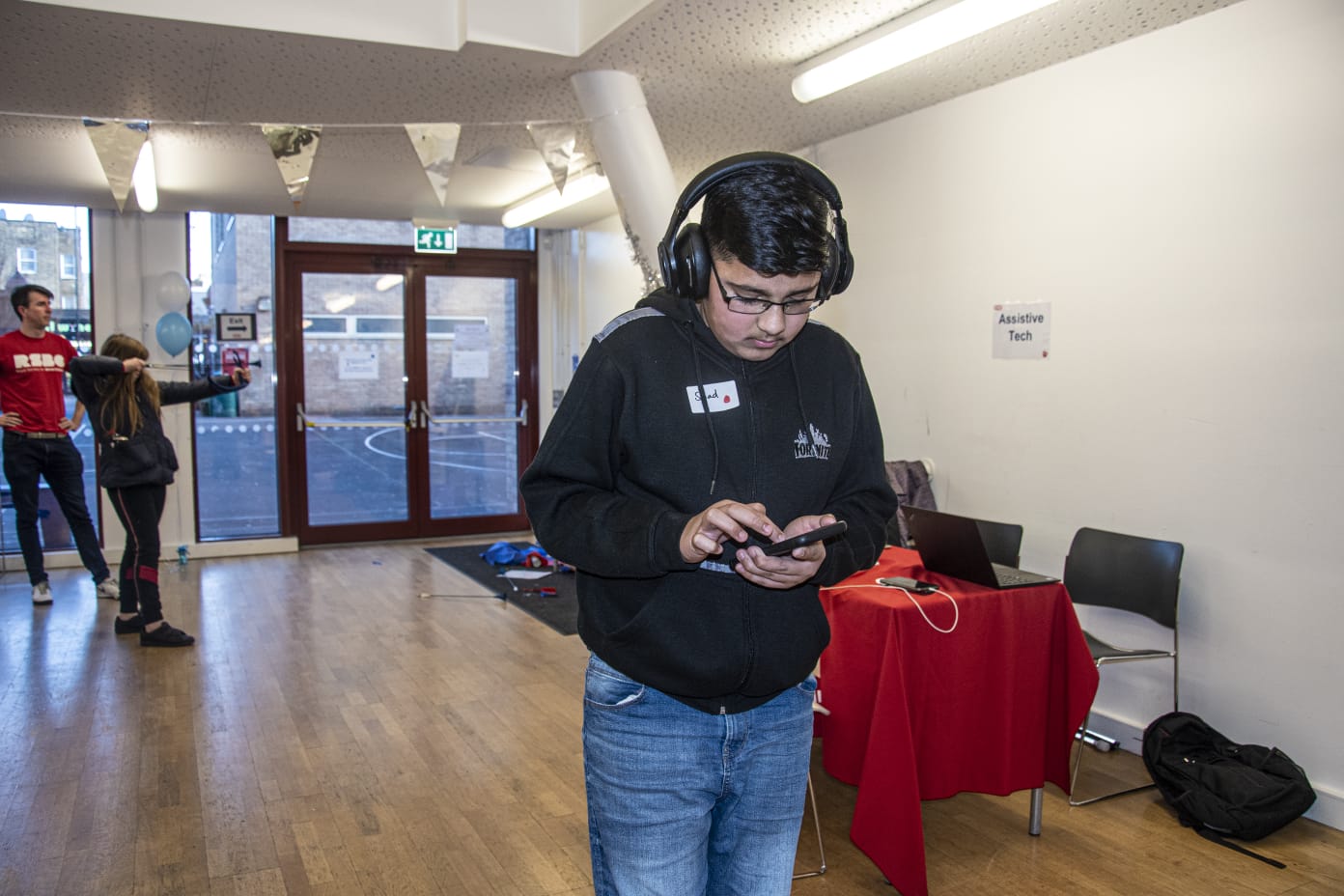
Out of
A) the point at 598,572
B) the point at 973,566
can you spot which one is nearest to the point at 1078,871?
the point at 973,566

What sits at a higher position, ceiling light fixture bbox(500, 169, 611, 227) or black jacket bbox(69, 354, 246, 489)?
ceiling light fixture bbox(500, 169, 611, 227)

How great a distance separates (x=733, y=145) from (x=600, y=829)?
4.92m

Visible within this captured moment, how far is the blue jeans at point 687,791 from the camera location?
1267 mm

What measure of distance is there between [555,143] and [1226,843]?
13.5 feet

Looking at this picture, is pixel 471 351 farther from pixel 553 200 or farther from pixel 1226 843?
pixel 1226 843

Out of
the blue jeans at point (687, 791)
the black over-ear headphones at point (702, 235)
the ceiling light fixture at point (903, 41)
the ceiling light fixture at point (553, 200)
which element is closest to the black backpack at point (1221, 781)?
the blue jeans at point (687, 791)

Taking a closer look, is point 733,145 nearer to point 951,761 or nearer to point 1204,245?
point 1204,245

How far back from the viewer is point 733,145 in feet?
18.6

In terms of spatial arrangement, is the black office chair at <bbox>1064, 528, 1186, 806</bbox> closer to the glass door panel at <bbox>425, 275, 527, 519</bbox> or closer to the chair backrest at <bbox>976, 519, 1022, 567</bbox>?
the chair backrest at <bbox>976, 519, 1022, 567</bbox>

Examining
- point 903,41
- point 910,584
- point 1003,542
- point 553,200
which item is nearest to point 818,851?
point 910,584

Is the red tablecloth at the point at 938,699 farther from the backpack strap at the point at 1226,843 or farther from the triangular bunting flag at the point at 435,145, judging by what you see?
the triangular bunting flag at the point at 435,145

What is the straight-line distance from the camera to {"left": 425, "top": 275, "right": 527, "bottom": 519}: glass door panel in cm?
851

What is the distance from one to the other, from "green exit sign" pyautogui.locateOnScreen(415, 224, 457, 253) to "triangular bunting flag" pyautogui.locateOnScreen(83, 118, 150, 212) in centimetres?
320

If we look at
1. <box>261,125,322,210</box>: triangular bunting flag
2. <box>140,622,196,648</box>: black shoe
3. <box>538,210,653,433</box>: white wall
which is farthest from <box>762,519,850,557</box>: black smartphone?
<box>538,210,653,433</box>: white wall
